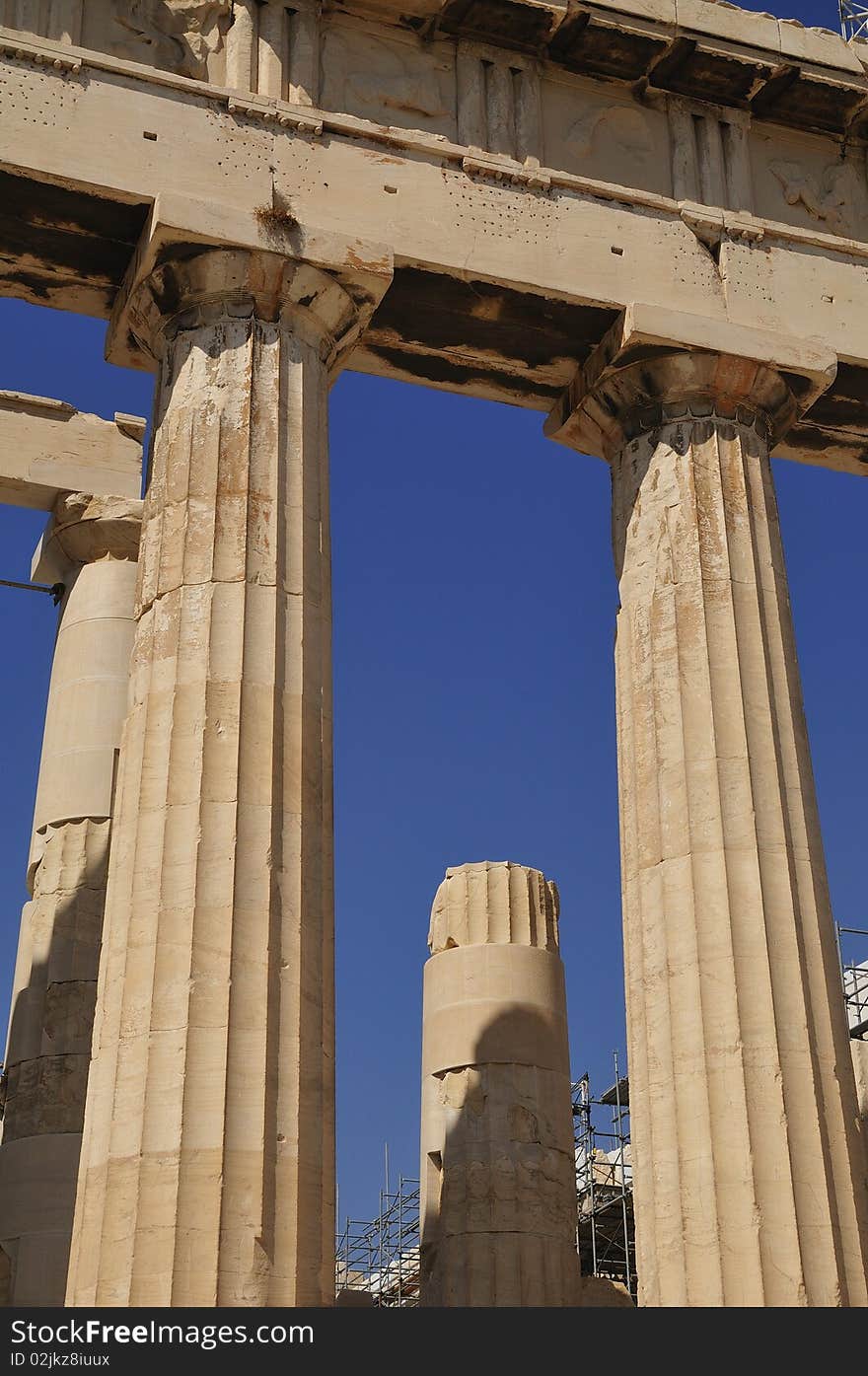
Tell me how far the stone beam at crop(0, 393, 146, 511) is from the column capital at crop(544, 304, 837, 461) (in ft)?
33.3

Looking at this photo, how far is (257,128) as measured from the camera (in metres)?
23.3

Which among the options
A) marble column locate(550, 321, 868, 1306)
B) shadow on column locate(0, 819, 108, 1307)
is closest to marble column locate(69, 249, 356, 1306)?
marble column locate(550, 321, 868, 1306)

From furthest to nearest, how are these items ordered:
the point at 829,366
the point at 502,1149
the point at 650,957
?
the point at 502,1149, the point at 829,366, the point at 650,957

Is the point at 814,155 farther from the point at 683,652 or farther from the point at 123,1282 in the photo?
the point at 123,1282

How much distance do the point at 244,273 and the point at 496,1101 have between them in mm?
15182

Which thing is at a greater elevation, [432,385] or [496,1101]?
[432,385]

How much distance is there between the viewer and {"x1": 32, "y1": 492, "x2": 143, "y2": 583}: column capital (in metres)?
31.4

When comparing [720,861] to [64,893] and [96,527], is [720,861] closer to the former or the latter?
[64,893]

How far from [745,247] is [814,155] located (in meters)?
2.66

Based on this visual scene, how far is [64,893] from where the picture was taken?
2898 centimetres

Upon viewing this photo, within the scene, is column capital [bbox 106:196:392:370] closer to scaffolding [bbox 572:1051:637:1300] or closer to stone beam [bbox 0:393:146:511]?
stone beam [bbox 0:393:146:511]

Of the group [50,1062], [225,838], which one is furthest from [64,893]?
[225,838]
